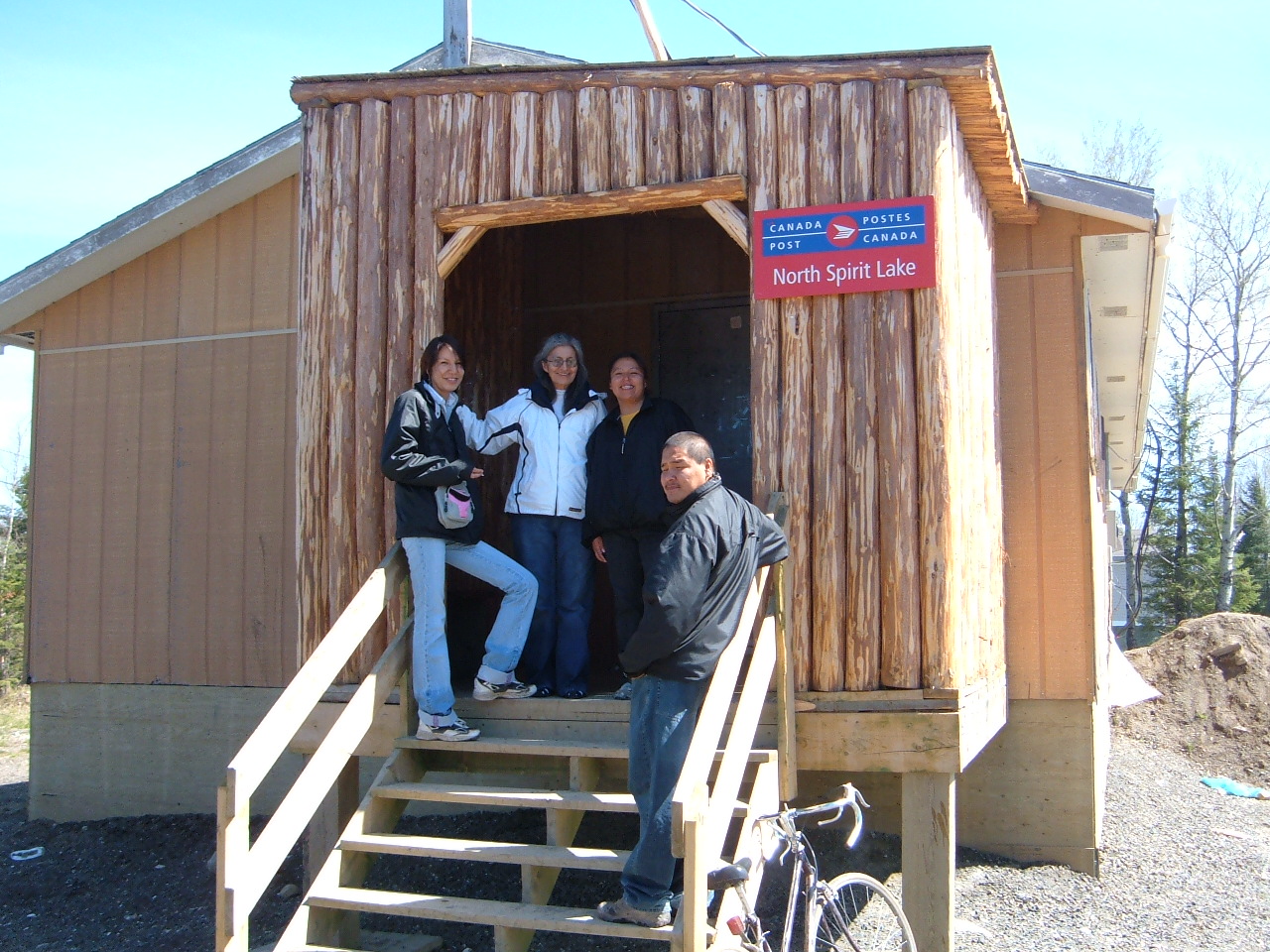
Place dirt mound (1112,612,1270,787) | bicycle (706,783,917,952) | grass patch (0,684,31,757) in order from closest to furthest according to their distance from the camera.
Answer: bicycle (706,783,917,952), dirt mound (1112,612,1270,787), grass patch (0,684,31,757)

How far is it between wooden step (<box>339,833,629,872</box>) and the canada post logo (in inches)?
105

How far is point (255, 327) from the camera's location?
8469 mm

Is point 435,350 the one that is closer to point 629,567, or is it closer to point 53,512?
point 629,567

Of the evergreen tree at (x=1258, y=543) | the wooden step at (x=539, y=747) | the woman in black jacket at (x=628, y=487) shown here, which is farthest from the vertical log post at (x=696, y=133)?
the evergreen tree at (x=1258, y=543)

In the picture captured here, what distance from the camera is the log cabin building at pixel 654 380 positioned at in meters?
4.99

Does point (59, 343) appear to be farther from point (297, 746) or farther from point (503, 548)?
point (297, 746)

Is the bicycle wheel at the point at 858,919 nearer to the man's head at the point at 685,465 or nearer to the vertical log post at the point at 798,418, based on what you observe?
the vertical log post at the point at 798,418

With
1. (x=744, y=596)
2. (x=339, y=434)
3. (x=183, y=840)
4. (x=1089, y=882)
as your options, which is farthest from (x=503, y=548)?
(x=1089, y=882)

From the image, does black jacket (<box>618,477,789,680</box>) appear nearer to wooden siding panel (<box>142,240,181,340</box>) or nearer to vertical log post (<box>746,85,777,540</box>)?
vertical log post (<box>746,85,777,540</box>)

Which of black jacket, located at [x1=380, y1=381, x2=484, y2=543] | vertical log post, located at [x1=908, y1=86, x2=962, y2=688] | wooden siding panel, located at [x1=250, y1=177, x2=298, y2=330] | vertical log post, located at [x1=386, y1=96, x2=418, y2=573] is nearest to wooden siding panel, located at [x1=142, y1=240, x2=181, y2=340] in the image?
wooden siding panel, located at [x1=250, y1=177, x2=298, y2=330]

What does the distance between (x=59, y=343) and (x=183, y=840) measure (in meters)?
3.93

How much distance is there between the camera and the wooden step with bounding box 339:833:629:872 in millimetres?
4453

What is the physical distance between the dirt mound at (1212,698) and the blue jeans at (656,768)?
8.99 m

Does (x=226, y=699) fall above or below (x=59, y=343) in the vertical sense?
below
